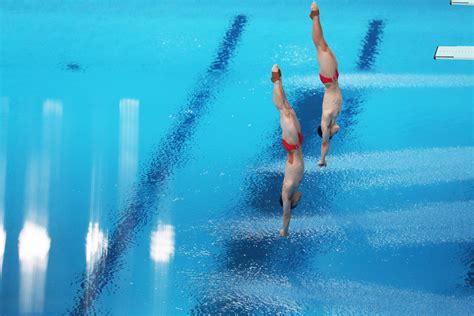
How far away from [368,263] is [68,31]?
12.9ft

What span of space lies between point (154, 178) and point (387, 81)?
227 centimetres

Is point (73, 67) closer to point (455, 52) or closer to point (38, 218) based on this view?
point (38, 218)

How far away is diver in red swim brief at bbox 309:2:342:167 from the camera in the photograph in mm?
6570

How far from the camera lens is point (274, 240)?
692cm

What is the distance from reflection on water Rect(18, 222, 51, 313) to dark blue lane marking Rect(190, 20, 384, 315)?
1047 mm

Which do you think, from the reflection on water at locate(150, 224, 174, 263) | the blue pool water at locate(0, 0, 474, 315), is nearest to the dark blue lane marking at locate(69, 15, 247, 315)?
the blue pool water at locate(0, 0, 474, 315)

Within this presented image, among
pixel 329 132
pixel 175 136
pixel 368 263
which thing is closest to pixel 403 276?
pixel 368 263

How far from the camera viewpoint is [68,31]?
30.3ft

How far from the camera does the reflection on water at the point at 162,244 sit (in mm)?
6832

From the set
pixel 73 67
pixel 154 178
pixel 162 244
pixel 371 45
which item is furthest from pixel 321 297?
pixel 73 67

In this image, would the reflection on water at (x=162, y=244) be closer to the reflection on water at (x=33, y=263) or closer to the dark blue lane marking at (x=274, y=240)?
the dark blue lane marking at (x=274, y=240)

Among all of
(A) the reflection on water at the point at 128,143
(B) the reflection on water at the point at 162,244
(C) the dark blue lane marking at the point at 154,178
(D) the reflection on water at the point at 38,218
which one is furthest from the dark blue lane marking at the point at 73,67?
(B) the reflection on water at the point at 162,244

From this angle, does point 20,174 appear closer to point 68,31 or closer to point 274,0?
point 68,31

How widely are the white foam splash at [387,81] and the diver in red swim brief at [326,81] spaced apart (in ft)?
4.39
